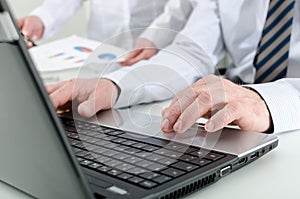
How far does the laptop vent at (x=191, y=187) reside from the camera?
1.66 feet

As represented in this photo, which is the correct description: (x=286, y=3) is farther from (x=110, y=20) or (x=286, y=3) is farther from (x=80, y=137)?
(x=110, y=20)

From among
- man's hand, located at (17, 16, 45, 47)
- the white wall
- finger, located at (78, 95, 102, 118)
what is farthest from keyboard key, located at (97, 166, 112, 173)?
the white wall

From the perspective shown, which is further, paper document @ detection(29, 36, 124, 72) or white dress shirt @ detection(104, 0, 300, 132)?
paper document @ detection(29, 36, 124, 72)

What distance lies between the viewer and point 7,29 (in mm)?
366

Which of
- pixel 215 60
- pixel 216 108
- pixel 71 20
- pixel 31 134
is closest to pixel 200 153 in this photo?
pixel 216 108

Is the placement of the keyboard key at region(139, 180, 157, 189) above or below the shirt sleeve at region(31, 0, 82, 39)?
below

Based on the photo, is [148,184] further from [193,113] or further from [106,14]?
[106,14]

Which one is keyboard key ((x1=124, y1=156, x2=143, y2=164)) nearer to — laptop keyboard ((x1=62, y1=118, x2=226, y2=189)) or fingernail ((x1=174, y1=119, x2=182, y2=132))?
laptop keyboard ((x1=62, y1=118, x2=226, y2=189))

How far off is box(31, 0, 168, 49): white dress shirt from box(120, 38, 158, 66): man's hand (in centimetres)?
55

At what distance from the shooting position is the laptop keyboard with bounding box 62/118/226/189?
530 millimetres

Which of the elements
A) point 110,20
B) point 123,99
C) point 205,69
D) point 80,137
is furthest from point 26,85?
point 110,20

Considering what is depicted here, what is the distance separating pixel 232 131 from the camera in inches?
26.9

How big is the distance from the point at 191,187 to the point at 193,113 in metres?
0.17

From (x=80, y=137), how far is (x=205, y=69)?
15.4 inches
